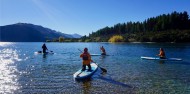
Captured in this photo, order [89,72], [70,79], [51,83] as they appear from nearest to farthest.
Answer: [51,83], [70,79], [89,72]

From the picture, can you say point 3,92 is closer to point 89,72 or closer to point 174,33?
point 89,72

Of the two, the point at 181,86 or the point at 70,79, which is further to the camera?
the point at 70,79

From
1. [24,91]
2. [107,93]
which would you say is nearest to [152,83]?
[107,93]

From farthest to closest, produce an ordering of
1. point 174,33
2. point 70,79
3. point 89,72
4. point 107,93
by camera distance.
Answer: point 174,33, point 89,72, point 70,79, point 107,93

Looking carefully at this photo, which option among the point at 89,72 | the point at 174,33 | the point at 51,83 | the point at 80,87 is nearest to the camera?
the point at 80,87

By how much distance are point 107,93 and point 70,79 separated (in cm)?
721

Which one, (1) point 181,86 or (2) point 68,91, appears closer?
(2) point 68,91

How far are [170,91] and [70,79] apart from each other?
10583 millimetres

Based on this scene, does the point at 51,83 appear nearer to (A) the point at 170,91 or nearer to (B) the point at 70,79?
(B) the point at 70,79

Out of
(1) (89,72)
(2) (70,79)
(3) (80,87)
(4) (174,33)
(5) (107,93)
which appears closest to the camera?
(5) (107,93)

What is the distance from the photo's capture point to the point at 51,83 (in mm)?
25859

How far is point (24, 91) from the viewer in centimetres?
2238

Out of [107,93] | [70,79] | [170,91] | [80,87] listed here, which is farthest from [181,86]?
[70,79]

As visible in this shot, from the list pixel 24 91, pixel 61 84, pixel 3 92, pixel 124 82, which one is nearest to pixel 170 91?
pixel 124 82
